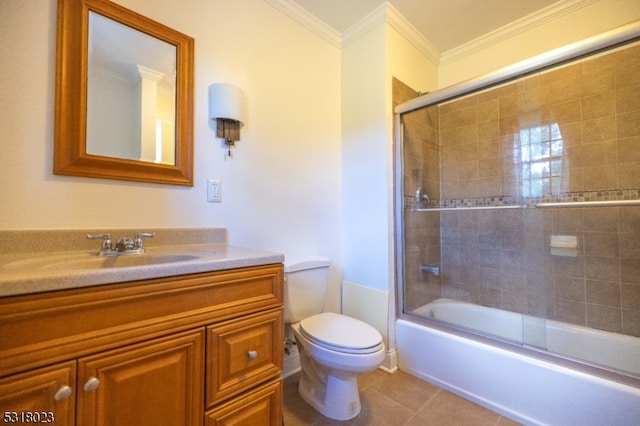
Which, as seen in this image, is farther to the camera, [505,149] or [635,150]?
[505,149]

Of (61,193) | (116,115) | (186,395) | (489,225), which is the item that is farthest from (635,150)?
(61,193)

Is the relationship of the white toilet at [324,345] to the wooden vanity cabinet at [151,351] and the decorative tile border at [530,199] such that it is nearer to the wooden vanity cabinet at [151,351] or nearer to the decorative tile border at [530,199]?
the wooden vanity cabinet at [151,351]

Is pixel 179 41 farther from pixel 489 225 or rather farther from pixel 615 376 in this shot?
pixel 615 376

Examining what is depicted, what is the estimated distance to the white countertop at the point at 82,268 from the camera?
59 cm

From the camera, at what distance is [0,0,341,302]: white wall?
973 millimetres

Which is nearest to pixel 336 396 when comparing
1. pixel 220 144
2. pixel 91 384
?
pixel 91 384

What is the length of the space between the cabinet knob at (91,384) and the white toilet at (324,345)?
0.86m

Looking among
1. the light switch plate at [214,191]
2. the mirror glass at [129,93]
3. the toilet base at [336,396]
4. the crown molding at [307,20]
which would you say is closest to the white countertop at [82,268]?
the light switch plate at [214,191]

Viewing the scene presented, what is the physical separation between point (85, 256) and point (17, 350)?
0.49m

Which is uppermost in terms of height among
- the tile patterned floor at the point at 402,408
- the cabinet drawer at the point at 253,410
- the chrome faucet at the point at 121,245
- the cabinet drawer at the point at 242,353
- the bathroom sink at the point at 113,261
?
the chrome faucet at the point at 121,245

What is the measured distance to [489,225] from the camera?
2055mm

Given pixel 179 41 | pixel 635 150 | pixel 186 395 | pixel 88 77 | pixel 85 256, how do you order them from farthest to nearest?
pixel 635 150, pixel 179 41, pixel 88 77, pixel 85 256, pixel 186 395

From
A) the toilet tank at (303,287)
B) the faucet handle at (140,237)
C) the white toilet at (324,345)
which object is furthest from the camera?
the toilet tank at (303,287)

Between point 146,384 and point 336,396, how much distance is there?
0.94m
